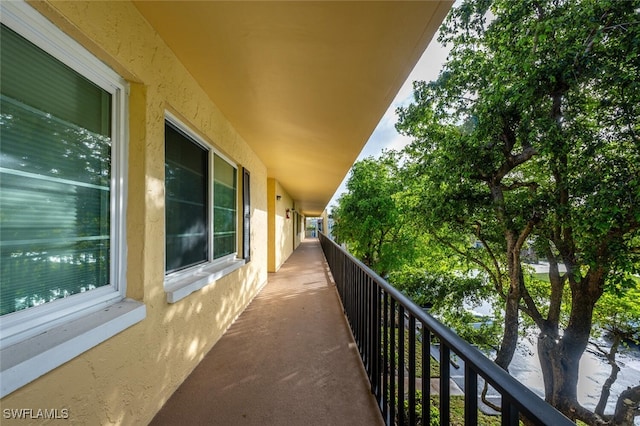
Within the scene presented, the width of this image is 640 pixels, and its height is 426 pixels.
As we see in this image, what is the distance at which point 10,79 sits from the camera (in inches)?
37.5

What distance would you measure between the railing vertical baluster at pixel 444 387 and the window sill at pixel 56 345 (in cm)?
144

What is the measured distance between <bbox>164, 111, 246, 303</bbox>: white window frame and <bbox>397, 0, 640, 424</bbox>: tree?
4.52 metres

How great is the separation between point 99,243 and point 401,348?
1.68m

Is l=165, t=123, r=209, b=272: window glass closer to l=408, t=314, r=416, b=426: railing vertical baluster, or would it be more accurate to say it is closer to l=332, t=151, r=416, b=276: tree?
l=408, t=314, r=416, b=426: railing vertical baluster

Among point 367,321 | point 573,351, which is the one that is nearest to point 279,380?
point 367,321

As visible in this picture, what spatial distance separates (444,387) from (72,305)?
1.63 m

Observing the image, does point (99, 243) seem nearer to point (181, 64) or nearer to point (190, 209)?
point (190, 209)

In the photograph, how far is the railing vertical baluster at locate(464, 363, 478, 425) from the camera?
800 mm

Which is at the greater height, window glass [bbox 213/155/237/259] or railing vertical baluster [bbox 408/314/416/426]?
window glass [bbox 213/155/237/259]

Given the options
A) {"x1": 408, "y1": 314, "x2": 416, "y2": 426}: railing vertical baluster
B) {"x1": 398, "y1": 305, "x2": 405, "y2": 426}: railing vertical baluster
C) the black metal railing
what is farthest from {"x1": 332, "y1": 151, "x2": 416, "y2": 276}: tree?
{"x1": 408, "y1": 314, "x2": 416, "y2": 426}: railing vertical baluster

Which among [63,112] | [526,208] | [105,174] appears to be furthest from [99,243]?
[526,208]

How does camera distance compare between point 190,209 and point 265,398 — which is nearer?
point 265,398

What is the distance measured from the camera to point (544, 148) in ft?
12.2

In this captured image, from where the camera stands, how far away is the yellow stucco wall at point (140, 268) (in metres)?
1.07
